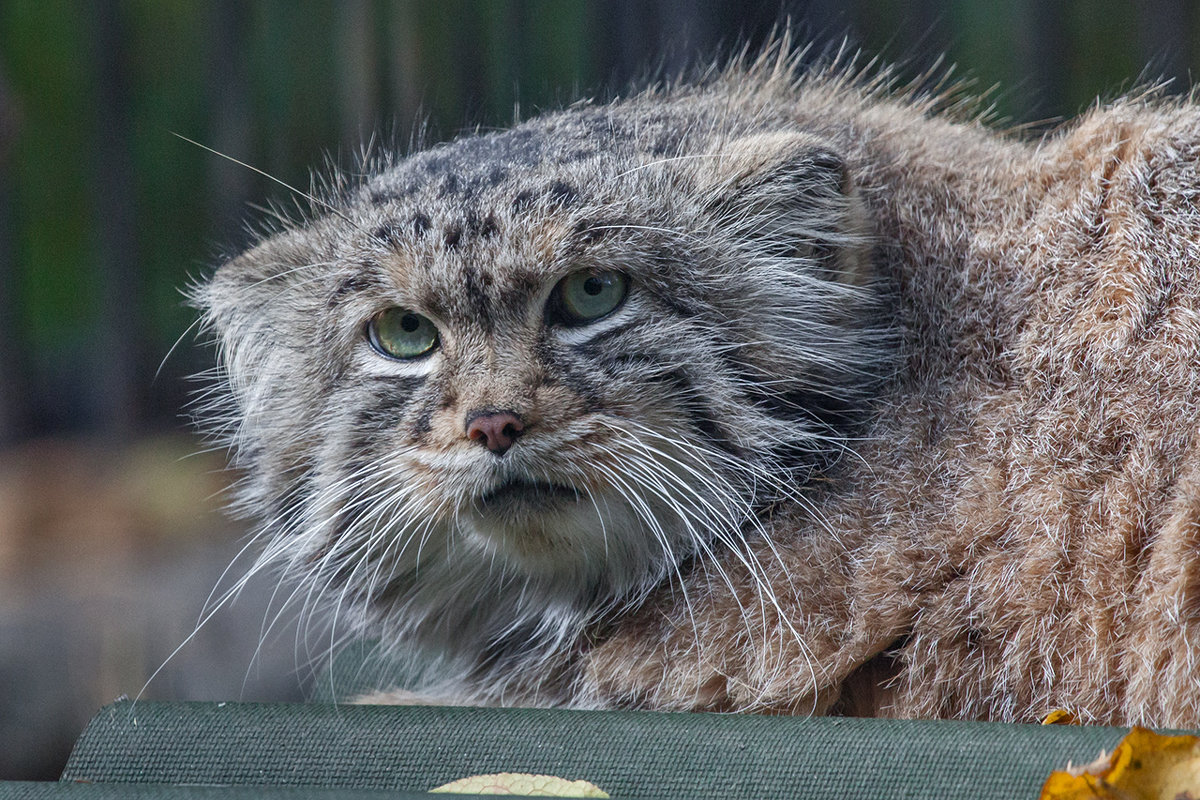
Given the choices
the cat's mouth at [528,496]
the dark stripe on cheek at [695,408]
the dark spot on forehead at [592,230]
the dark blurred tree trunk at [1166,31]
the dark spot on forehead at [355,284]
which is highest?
the dark blurred tree trunk at [1166,31]

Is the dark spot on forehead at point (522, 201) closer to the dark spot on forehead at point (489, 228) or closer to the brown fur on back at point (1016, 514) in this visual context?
the dark spot on forehead at point (489, 228)

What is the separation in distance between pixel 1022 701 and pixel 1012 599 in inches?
6.2

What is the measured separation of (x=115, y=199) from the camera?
423 centimetres

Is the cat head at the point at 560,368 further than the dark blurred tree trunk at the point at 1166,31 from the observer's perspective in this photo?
No

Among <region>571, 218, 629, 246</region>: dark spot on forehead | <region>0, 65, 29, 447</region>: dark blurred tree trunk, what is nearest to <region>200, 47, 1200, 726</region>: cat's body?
<region>571, 218, 629, 246</region>: dark spot on forehead

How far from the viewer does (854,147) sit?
2256mm

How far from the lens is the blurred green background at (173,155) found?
3.75m

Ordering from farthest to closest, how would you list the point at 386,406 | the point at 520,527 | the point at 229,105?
the point at 229,105
the point at 386,406
the point at 520,527

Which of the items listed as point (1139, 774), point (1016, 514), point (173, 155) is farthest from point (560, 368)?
point (173, 155)

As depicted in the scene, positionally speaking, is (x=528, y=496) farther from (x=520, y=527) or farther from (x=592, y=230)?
(x=592, y=230)

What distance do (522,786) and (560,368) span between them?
656 mm

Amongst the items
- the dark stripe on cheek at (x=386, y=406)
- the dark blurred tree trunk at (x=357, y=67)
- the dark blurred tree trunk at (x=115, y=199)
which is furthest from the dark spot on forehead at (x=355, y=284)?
the dark blurred tree trunk at (x=115, y=199)

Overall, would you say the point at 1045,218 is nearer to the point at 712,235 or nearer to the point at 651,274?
the point at 712,235

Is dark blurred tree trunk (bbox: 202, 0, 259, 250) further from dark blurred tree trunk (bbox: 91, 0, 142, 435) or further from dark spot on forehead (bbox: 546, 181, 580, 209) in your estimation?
dark spot on forehead (bbox: 546, 181, 580, 209)
